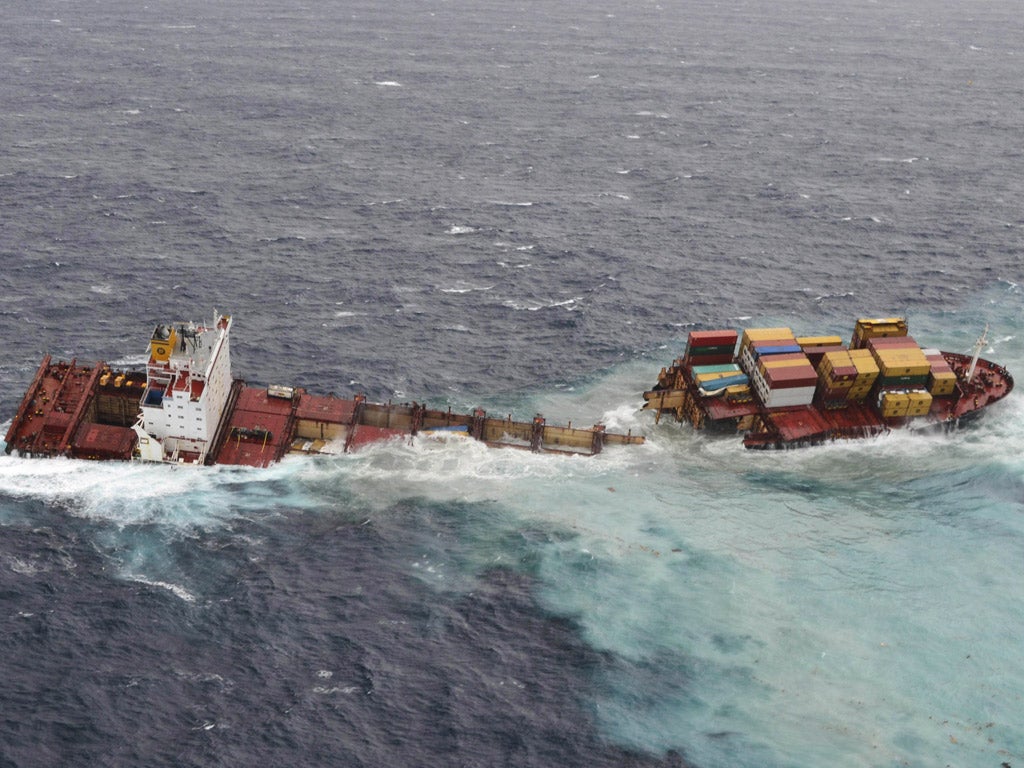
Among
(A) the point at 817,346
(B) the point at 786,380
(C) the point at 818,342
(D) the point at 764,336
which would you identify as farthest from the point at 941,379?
(D) the point at 764,336

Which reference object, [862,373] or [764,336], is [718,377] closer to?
[764,336]

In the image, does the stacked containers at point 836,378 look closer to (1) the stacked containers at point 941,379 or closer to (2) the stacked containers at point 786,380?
(2) the stacked containers at point 786,380

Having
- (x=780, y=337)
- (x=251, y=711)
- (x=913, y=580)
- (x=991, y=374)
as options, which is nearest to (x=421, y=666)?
(x=251, y=711)

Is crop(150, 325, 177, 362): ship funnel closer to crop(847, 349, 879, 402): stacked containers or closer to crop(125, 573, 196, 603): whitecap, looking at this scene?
crop(125, 573, 196, 603): whitecap

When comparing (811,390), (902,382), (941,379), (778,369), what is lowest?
(811,390)

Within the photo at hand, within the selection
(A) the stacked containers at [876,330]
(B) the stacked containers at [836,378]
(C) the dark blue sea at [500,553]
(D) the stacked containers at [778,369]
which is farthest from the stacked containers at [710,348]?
(A) the stacked containers at [876,330]

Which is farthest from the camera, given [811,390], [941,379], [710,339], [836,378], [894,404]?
[710,339]
